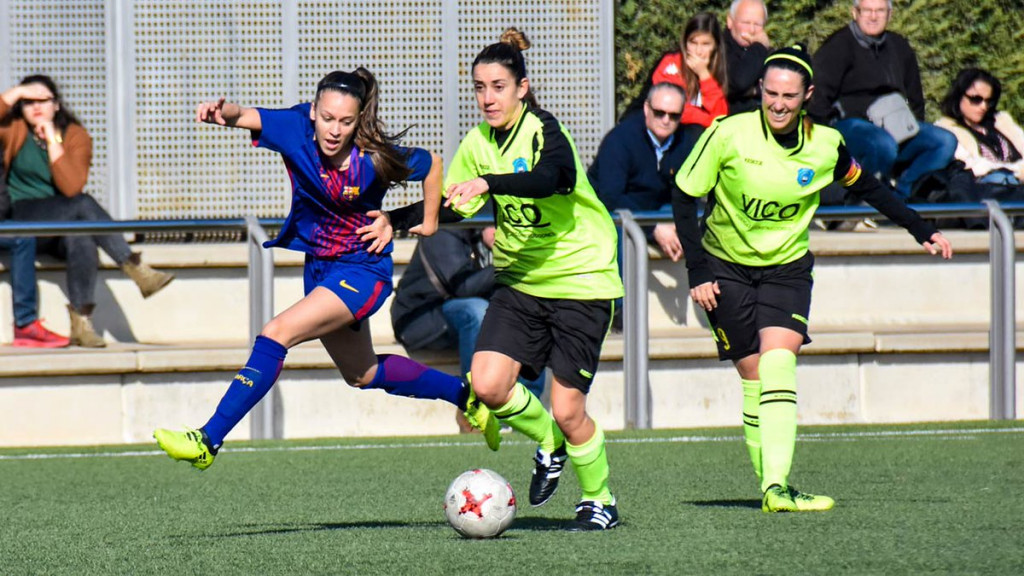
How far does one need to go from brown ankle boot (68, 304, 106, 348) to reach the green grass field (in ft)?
2.49

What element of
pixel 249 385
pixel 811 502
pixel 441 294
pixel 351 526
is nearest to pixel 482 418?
pixel 351 526

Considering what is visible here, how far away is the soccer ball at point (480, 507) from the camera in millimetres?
5555

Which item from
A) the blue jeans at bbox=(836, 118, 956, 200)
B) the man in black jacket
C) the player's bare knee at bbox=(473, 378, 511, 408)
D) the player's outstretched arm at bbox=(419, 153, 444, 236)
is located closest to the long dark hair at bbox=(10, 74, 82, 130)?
the man in black jacket

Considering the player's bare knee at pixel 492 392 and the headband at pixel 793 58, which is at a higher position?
the headband at pixel 793 58

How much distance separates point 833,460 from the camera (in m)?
8.13

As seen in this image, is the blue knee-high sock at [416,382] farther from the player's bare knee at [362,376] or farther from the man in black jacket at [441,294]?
the man in black jacket at [441,294]

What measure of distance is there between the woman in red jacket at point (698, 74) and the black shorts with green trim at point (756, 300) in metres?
4.05

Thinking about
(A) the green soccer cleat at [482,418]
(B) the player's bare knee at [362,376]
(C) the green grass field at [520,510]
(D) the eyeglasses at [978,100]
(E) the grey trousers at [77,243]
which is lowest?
(C) the green grass field at [520,510]

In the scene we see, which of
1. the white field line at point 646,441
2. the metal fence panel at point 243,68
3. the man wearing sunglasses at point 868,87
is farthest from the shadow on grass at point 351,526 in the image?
the metal fence panel at point 243,68

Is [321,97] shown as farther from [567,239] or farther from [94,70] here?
[94,70]

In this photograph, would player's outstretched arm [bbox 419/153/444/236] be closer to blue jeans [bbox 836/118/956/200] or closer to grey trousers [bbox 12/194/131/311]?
grey trousers [bbox 12/194/131/311]

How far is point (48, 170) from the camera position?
33.5 feet

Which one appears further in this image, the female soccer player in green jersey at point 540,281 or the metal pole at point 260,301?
the metal pole at point 260,301

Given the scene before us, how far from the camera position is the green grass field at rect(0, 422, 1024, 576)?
5.07 m
